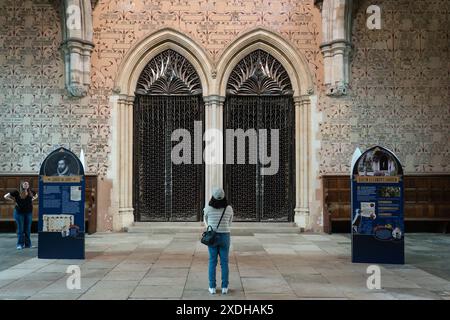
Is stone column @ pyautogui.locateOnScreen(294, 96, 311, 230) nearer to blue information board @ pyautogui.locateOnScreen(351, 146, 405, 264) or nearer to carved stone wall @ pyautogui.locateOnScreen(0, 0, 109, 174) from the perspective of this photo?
blue information board @ pyautogui.locateOnScreen(351, 146, 405, 264)

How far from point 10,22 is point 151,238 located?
250 inches

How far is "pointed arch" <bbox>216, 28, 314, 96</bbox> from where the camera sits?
12859 millimetres

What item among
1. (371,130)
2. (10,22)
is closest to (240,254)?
(371,130)

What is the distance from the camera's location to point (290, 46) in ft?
42.3

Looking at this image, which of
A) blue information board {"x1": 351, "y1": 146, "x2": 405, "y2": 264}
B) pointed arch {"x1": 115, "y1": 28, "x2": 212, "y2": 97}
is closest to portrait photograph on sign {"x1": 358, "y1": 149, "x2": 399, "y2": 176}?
blue information board {"x1": 351, "y1": 146, "x2": 405, "y2": 264}

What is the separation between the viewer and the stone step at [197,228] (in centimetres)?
1245

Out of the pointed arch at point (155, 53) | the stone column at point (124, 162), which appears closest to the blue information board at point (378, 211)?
the pointed arch at point (155, 53)

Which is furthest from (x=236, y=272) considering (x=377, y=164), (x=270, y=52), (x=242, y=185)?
(x=270, y=52)

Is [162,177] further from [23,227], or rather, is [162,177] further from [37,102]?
[23,227]

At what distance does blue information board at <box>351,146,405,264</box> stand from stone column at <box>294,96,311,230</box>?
177 inches

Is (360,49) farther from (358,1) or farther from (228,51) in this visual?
(228,51)

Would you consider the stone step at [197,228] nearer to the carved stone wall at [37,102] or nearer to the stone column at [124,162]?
the stone column at [124,162]

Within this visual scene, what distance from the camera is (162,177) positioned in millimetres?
13055

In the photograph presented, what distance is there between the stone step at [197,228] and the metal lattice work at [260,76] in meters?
3.32
